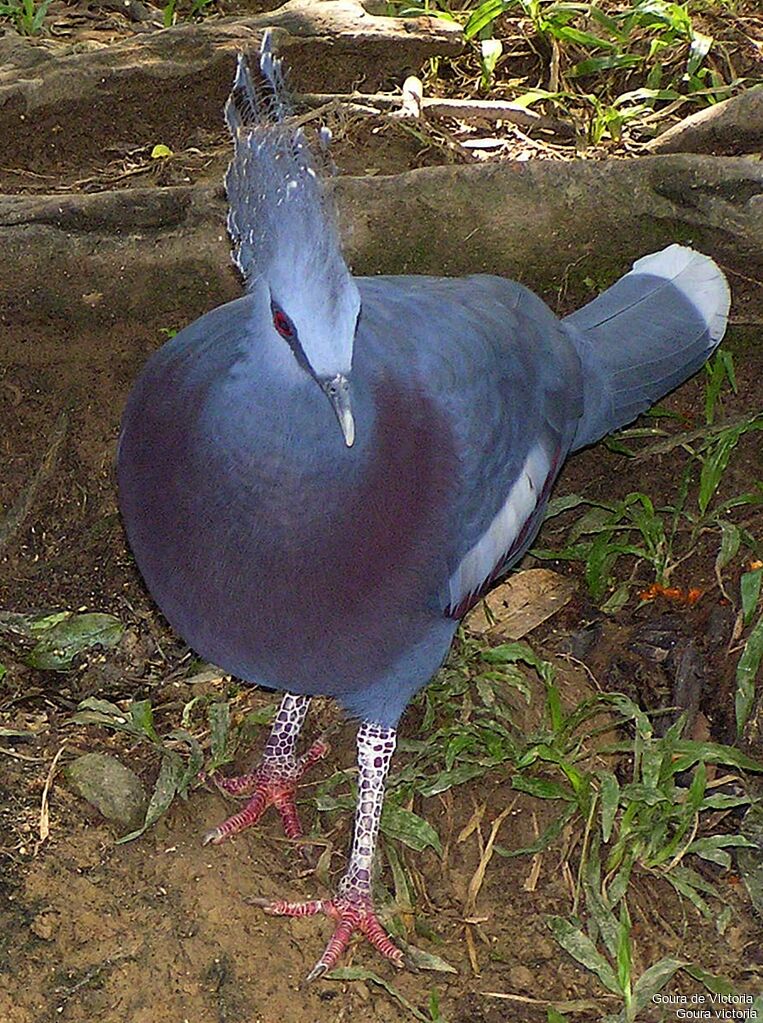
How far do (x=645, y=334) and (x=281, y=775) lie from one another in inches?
71.1

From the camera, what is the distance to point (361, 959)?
352 cm

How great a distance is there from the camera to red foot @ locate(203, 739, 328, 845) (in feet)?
12.7

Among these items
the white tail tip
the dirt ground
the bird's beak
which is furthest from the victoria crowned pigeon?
the white tail tip

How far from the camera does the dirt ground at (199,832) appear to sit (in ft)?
10.9

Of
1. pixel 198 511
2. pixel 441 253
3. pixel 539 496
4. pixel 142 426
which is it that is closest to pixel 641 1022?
pixel 539 496

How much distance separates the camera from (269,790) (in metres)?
3.94

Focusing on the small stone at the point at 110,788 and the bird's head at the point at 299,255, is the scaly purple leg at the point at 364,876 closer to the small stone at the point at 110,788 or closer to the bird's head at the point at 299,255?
the small stone at the point at 110,788

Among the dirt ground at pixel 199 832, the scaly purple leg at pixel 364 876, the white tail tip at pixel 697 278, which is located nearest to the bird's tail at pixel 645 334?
the white tail tip at pixel 697 278

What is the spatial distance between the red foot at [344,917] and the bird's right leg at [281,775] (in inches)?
12.5

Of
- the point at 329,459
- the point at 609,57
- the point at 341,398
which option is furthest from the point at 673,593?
the point at 609,57

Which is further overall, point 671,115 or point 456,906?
point 671,115

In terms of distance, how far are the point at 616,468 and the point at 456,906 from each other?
1822 mm

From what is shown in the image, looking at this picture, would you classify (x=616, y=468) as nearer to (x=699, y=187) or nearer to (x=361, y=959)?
(x=699, y=187)

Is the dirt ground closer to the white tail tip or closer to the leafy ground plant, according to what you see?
the white tail tip
